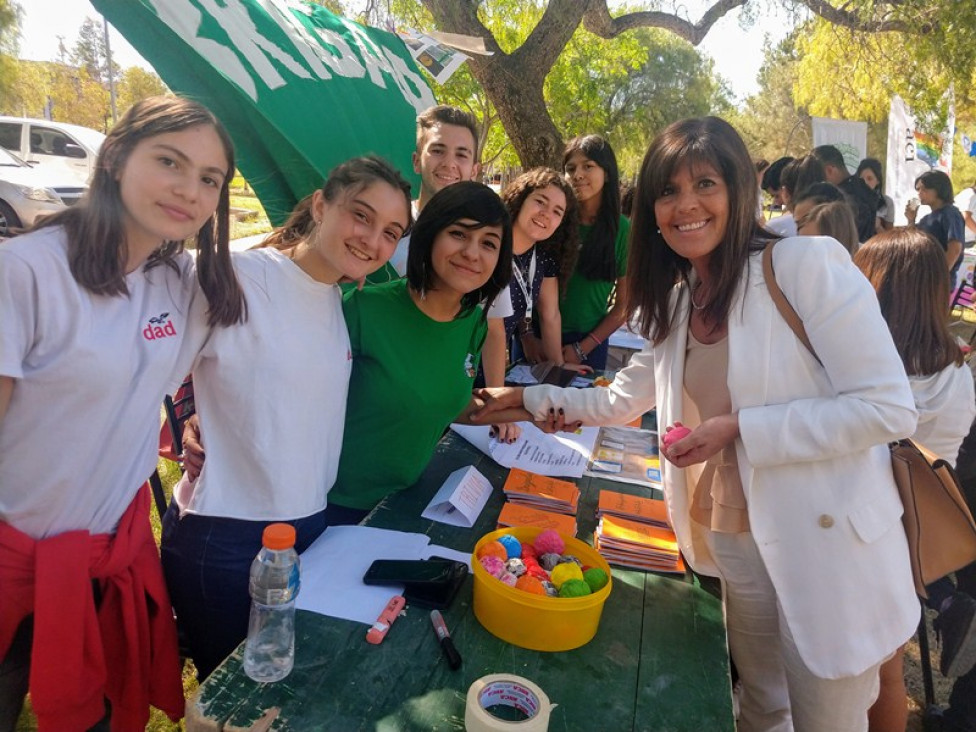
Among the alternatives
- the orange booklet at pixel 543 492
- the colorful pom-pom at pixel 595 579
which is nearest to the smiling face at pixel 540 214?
the orange booklet at pixel 543 492

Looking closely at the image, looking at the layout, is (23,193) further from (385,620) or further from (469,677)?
(469,677)

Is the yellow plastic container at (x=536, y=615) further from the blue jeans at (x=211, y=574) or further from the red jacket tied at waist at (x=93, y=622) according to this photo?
the red jacket tied at waist at (x=93, y=622)

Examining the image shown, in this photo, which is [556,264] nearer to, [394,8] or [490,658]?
[490,658]

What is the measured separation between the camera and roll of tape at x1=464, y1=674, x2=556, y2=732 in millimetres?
1052

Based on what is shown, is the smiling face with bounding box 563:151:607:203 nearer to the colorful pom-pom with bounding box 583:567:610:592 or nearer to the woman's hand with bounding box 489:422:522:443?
the woman's hand with bounding box 489:422:522:443

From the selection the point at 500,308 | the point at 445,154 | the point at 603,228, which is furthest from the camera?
the point at 603,228

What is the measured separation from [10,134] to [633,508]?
47.6 ft

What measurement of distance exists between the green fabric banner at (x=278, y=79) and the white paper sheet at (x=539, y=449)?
1164 millimetres

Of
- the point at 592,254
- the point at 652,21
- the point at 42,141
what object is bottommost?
the point at 42,141

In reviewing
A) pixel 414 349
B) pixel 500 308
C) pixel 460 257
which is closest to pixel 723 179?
pixel 460 257

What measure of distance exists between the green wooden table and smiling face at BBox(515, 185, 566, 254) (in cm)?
200

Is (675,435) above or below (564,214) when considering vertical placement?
below

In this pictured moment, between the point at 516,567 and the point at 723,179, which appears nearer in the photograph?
the point at 516,567

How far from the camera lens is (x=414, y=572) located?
5.05 feet
